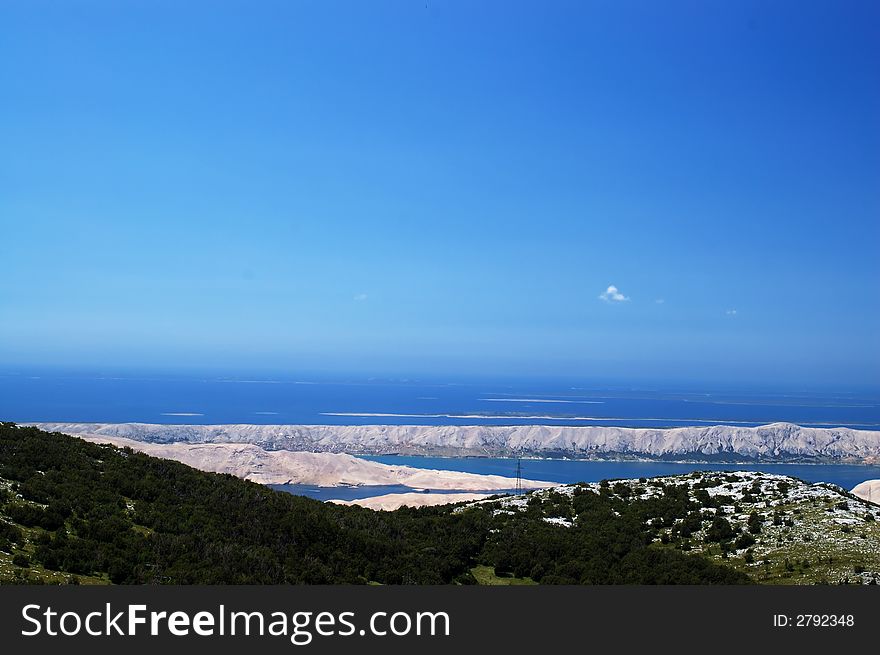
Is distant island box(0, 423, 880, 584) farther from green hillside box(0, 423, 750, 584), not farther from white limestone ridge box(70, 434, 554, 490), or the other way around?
white limestone ridge box(70, 434, 554, 490)

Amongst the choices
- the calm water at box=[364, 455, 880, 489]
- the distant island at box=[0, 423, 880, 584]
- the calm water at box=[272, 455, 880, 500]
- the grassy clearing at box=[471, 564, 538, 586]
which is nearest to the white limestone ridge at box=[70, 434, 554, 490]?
the calm water at box=[272, 455, 880, 500]

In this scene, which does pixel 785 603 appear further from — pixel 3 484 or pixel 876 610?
pixel 3 484

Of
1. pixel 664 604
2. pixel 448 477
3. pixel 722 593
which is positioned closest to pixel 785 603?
pixel 722 593

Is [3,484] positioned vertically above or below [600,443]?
above

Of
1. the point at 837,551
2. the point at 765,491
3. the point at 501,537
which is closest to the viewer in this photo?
the point at 837,551

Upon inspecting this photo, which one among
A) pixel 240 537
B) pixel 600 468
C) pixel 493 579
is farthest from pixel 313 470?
pixel 240 537

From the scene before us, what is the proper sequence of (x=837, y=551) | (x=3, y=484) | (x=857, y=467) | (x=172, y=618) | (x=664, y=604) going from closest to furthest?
(x=172, y=618) → (x=664, y=604) → (x=3, y=484) → (x=837, y=551) → (x=857, y=467)

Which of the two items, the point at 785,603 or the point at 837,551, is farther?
the point at 837,551

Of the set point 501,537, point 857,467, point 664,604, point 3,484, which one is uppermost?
point 3,484

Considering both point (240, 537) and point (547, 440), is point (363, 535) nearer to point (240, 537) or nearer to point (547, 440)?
point (240, 537)
